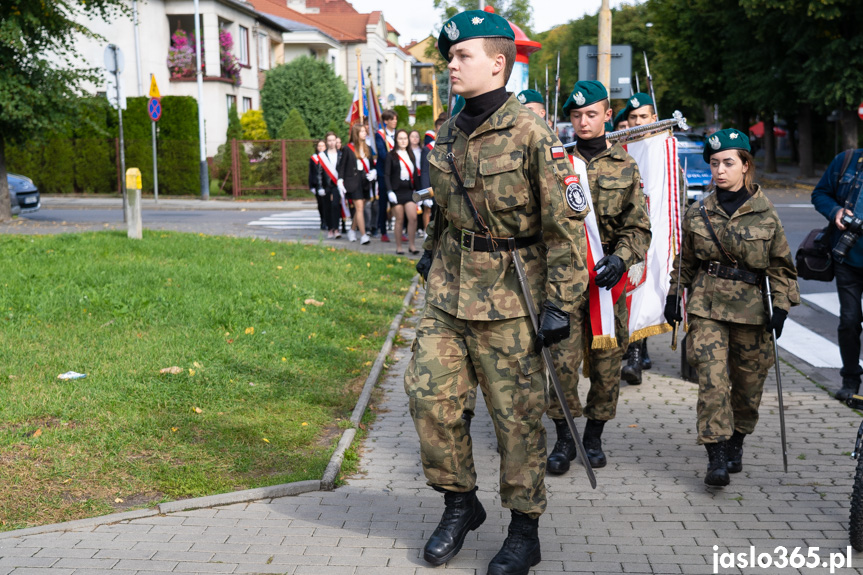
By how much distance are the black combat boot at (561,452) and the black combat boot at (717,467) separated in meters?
0.79

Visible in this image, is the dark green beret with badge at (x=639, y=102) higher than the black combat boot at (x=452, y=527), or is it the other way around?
the dark green beret with badge at (x=639, y=102)

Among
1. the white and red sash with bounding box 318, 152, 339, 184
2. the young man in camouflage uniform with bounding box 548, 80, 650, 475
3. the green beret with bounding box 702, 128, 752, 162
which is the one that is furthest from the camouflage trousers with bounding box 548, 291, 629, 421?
the white and red sash with bounding box 318, 152, 339, 184

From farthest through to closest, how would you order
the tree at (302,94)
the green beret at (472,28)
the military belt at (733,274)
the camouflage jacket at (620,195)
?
1. the tree at (302,94)
2. the camouflage jacket at (620,195)
3. the military belt at (733,274)
4. the green beret at (472,28)

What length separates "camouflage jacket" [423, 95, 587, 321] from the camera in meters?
3.76

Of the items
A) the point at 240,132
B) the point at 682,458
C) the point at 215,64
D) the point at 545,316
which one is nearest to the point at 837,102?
the point at 240,132

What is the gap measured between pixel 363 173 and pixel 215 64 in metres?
Result: 24.6

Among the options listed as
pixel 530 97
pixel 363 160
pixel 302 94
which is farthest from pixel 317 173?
pixel 302 94

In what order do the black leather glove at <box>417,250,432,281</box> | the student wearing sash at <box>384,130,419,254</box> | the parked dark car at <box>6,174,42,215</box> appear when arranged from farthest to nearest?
the parked dark car at <box>6,174,42,215</box>, the student wearing sash at <box>384,130,419,254</box>, the black leather glove at <box>417,250,432,281</box>

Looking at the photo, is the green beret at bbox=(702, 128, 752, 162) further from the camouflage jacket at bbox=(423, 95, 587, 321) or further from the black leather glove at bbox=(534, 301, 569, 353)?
the black leather glove at bbox=(534, 301, 569, 353)

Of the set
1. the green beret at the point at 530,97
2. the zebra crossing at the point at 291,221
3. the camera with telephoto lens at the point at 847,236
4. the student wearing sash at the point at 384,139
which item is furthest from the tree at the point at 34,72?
the camera with telephoto lens at the point at 847,236

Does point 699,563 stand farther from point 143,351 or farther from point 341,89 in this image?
point 341,89

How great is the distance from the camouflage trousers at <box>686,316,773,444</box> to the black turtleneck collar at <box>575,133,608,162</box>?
1123mm

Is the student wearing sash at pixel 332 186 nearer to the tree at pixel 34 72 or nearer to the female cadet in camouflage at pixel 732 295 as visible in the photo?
the tree at pixel 34 72

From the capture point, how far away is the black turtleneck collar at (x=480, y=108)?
12.5 ft
